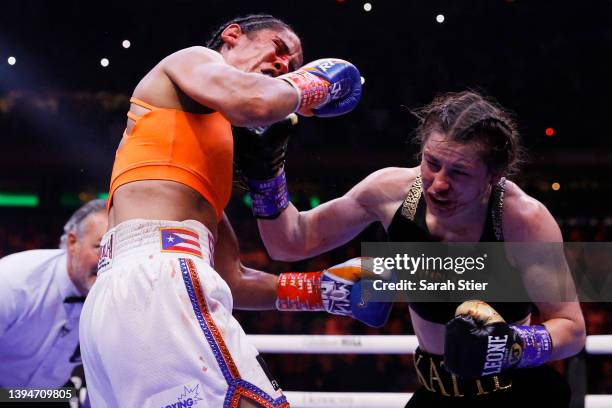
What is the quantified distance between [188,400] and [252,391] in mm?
126

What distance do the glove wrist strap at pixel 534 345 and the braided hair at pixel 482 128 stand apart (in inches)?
16.9

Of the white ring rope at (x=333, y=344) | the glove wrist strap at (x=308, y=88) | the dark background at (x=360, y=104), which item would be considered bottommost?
the white ring rope at (x=333, y=344)

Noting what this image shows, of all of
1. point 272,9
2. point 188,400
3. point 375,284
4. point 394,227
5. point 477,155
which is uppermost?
point 272,9

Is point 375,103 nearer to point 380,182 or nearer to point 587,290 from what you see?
point 587,290

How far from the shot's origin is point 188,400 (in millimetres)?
1397

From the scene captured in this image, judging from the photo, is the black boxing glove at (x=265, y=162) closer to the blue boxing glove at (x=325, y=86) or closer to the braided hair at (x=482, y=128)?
Answer: the blue boxing glove at (x=325, y=86)

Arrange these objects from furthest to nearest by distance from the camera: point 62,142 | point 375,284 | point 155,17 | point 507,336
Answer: point 62,142 → point 155,17 → point 375,284 → point 507,336

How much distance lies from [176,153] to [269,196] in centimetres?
60

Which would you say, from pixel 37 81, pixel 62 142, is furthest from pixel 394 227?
pixel 62 142

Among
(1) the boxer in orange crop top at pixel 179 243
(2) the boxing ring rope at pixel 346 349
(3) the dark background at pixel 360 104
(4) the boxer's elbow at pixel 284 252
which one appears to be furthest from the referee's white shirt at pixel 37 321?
(3) the dark background at pixel 360 104

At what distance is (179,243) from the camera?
154 centimetres

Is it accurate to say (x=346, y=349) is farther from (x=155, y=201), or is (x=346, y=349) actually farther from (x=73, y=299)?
(x=155, y=201)

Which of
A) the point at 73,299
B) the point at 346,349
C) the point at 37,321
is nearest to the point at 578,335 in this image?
the point at 346,349

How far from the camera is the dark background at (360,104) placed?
345 centimetres
